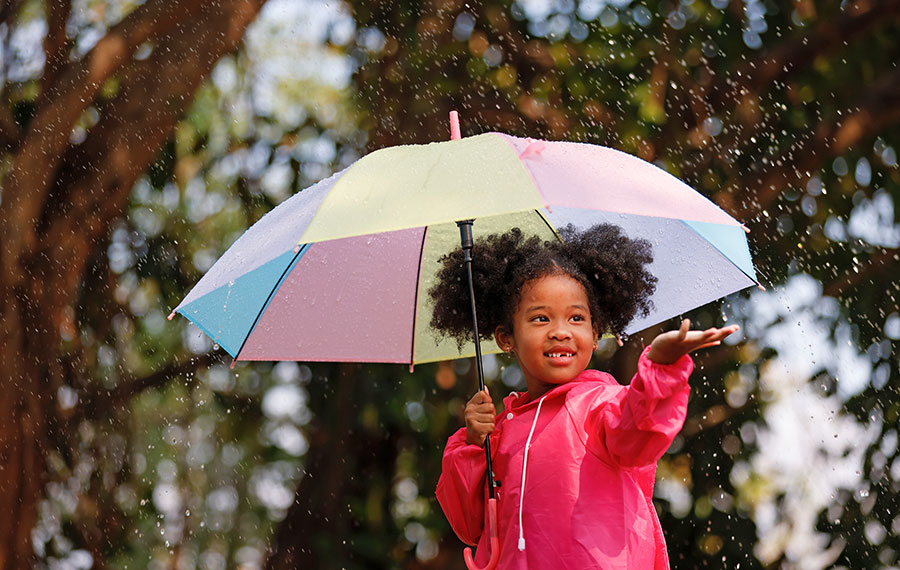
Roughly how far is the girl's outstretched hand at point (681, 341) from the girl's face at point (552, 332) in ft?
1.22

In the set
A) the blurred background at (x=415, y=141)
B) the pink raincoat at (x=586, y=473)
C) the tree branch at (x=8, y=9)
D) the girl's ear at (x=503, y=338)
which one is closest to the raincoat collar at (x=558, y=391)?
the pink raincoat at (x=586, y=473)

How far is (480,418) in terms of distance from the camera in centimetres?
234

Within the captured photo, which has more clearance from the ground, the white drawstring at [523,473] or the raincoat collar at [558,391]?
the raincoat collar at [558,391]

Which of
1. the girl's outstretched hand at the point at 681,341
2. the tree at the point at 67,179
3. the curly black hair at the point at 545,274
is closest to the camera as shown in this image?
the girl's outstretched hand at the point at 681,341

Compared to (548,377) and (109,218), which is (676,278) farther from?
(109,218)

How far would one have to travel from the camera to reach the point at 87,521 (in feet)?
20.5

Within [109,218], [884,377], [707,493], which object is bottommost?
[707,493]

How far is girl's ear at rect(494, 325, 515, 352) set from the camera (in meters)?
2.54

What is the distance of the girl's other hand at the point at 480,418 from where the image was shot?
91.9 inches

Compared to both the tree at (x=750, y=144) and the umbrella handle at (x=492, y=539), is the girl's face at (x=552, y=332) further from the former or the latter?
the tree at (x=750, y=144)

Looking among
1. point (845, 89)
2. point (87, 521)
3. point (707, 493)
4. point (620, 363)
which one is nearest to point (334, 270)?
point (620, 363)

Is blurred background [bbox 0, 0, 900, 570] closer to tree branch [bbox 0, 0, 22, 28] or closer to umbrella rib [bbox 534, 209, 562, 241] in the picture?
tree branch [bbox 0, 0, 22, 28]

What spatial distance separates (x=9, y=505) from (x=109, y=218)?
1.29 m

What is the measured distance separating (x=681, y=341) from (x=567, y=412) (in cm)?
39
